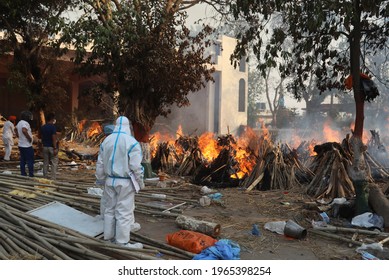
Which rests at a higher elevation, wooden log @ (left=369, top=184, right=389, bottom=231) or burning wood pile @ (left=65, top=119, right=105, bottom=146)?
burning wood pile @ (left=65, top=119, right=105, bottom=146)

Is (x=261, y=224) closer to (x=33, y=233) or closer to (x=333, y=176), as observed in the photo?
(x=333, y=176)

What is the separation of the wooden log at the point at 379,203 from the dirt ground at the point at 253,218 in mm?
622

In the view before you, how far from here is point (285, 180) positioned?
9359 millimetres

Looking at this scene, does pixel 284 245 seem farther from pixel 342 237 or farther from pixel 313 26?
pixel 313 26

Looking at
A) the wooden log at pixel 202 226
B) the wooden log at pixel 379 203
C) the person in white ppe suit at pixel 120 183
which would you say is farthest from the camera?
the wooden log at pixel 379 203

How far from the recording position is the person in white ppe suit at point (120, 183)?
5.04 meters

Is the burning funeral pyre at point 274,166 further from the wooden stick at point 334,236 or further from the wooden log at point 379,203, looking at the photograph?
the wooden stick at point 334,236

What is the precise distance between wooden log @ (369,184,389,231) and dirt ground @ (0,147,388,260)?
622 millimetres

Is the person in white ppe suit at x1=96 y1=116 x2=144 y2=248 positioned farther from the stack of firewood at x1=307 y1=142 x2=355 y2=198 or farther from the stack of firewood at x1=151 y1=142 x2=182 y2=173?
the stack of firewood at x1=151 y1=142 x2=182 y2=173

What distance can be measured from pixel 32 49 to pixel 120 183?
1036 centimetres

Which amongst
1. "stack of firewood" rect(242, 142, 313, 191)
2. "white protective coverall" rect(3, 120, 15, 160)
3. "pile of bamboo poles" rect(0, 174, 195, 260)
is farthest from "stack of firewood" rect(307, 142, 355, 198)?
"white protective coverall" rect(3, 120, 15, 160)

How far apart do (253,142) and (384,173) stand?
3153mm

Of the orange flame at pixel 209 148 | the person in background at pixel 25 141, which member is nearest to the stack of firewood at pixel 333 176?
the orange flame at pixel 209 148

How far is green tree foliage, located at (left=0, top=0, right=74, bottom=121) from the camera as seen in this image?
12797mm
